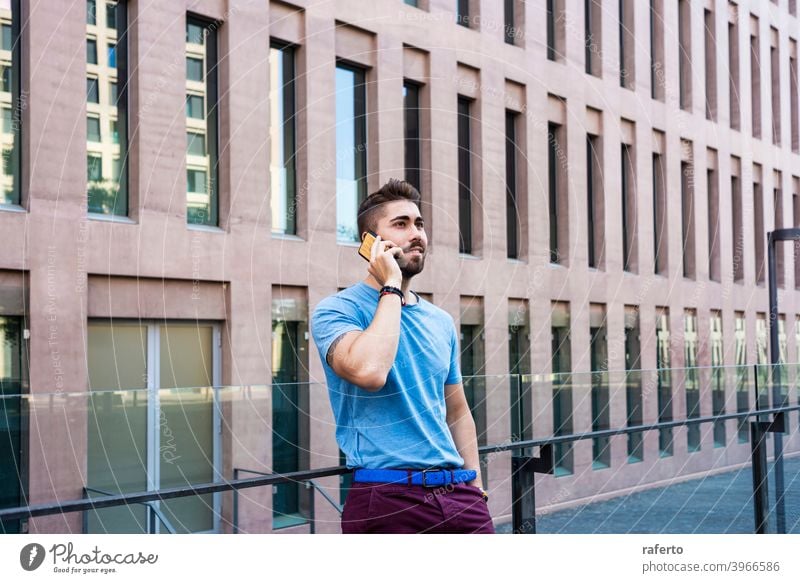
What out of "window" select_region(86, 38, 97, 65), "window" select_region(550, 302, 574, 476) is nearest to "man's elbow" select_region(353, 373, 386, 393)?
"window" select_region(550, 302, 574, 476)

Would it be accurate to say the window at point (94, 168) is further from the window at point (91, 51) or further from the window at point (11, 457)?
the window at point (11, 457)

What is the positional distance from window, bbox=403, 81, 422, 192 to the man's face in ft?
38.1

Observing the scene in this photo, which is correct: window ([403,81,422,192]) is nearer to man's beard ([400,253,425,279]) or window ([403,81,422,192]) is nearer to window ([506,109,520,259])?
window ([506,109,520,259])

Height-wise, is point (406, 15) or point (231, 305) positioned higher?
point (406, 15)

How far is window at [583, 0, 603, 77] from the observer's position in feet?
68.4

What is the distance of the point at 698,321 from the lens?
960 inches

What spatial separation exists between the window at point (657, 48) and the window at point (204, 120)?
12837 millimetres

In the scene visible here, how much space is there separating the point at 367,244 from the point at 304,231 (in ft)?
32.0

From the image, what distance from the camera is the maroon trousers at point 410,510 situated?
441 cm

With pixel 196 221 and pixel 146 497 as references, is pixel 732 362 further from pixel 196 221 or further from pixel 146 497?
pixel 146 497

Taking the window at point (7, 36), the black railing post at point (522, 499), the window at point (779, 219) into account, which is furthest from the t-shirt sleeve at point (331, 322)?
the window at point (779, 219)

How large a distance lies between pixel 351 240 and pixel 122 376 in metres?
4.30

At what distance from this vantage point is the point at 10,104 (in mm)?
10984
